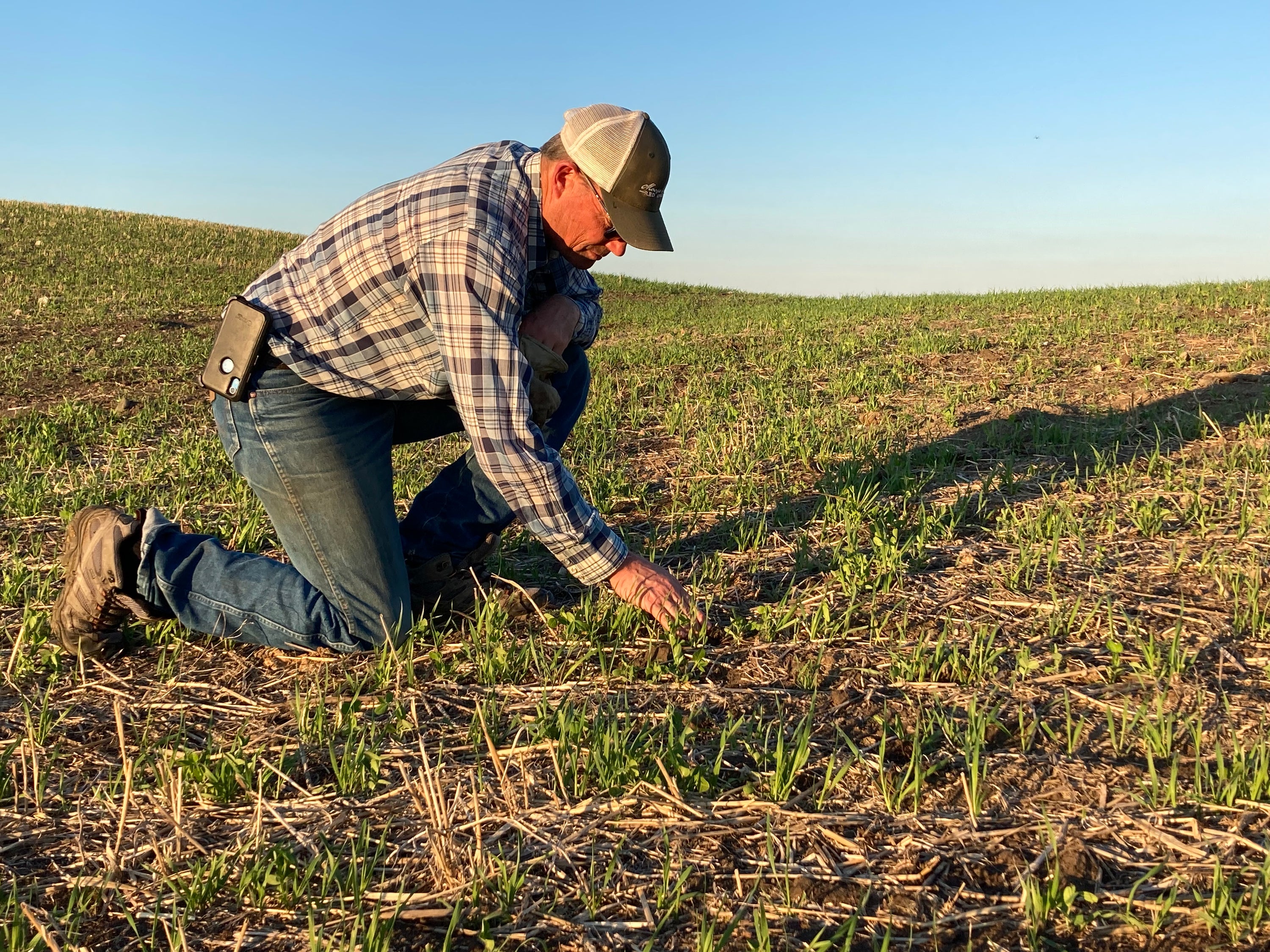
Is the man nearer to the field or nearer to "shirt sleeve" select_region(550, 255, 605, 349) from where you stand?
"shirt sleeve" select_region(550, 255, 605, 349)

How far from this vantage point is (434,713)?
2990 mm

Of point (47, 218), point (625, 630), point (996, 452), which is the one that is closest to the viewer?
point (625, 630)

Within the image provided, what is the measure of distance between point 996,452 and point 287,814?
4.88m

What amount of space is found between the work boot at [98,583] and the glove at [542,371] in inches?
60.4

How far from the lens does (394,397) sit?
362 centimetres

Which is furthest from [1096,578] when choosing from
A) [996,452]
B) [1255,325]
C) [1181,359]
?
[1255,325]

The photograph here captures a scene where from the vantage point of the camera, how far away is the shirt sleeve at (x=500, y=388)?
2.99 meters

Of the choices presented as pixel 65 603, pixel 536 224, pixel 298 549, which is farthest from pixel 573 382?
pixel 65 603

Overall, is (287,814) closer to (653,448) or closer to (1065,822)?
(1065,822)

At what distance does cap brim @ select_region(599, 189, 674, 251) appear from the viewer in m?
3.04

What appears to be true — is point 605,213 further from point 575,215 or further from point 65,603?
point 65,603

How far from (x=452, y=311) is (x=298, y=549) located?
1.18 meters

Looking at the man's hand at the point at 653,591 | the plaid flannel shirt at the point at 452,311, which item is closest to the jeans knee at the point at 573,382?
the plaid flannel shirt at the point at 452,311

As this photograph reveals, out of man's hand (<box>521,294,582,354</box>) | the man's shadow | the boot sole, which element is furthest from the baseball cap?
the boot sole
